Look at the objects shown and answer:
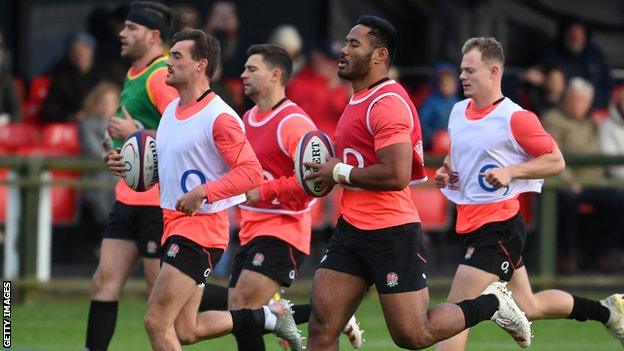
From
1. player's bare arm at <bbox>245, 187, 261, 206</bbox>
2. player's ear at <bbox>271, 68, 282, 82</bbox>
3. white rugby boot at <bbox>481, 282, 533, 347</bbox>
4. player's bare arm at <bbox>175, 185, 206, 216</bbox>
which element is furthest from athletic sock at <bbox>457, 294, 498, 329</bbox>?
player's ear at <bbox>271, 68, 282, 82</bbox>

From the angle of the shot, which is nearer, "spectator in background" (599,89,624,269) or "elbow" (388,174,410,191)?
"elbow" (388,174,410,191)

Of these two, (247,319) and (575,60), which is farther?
(575,60)

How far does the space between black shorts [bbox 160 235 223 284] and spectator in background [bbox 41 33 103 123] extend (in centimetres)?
753

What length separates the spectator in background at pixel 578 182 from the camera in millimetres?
16281

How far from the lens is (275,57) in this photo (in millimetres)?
10867

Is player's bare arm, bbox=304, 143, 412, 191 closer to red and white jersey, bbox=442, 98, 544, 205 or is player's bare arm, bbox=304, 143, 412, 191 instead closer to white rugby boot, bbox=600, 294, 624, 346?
red and white jersey, bbox=442, 98, 544, 205

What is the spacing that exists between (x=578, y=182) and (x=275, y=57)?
5.97 m

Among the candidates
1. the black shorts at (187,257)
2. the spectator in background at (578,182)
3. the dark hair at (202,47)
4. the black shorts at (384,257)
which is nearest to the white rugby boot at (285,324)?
the black shorts at (187,257)

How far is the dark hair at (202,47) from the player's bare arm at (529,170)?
5.92 feet

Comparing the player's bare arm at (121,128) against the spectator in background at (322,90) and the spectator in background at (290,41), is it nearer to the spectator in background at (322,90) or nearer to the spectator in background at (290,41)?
the spectator in background at (322,90)

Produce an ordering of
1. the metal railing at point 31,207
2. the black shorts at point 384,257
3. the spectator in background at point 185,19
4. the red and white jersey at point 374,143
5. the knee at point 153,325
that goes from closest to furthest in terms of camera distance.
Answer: the red and white jersey at point 374,143 → the black shorts at point 384,257 → the knee at point 153,325 → the metal railing at point 31,207 → the spectator in background at point 185,19

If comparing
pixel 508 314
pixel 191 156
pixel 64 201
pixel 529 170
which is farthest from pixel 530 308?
pixel 64 201

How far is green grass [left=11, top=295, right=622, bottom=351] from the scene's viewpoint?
12.7 meters

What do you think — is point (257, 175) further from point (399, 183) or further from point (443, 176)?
point (443, 176)
